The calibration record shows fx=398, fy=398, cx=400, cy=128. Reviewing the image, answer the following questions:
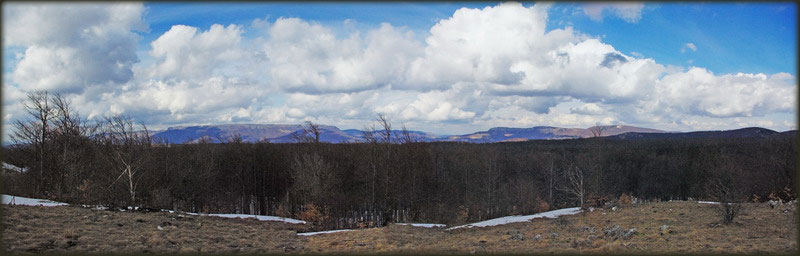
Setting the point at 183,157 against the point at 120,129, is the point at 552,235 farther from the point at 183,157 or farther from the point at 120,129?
the point at 183,157

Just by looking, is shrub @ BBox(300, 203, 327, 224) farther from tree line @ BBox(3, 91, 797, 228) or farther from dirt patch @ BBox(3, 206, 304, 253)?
dirt patch @ BBox(3, 206, 304, 253)

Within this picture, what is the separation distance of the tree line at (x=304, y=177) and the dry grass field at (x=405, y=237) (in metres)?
2.97

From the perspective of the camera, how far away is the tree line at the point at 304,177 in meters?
29.0

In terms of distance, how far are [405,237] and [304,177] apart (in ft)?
65.4

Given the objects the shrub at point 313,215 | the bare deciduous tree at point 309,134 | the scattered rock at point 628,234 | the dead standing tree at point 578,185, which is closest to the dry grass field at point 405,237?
the scattered rock at point 628,234

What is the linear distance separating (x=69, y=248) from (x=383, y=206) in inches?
1100

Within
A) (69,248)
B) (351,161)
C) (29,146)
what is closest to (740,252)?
(69,248)

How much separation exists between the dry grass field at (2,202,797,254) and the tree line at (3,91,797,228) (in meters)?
2.97

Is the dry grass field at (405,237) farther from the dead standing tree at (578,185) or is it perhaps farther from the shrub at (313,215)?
the shrub at (313,215)

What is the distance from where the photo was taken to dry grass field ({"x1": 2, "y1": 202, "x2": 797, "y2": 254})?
11.7 m

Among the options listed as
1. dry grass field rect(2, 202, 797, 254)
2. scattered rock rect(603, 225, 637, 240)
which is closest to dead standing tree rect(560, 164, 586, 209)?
dry grass field rect(2, 202, 797, 254)

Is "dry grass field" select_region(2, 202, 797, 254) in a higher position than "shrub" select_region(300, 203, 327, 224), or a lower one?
higher

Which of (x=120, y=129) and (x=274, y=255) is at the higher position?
(x=120, y=129)

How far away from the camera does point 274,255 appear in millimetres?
11555
